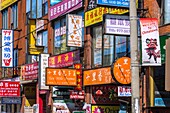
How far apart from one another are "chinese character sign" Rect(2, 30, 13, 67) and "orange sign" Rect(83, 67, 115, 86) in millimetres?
13141

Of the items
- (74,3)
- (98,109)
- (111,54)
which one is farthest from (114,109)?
(74,3)

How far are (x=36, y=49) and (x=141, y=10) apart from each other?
14109 millimetres

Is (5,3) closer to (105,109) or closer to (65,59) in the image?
(65,59)

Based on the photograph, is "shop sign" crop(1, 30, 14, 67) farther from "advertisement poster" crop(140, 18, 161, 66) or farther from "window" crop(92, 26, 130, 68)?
"advertisement poster" crop(140, 18, 161, 66)

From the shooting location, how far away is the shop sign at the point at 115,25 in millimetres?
20531

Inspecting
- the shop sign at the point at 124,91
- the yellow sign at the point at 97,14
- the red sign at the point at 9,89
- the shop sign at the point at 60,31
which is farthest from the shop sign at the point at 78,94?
the red sign at the point at 9,89

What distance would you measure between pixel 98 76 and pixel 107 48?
5.52 feet

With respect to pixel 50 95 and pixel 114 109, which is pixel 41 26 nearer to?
pixel 50 95

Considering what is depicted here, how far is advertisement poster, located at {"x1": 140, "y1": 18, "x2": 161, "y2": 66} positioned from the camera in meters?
17.1

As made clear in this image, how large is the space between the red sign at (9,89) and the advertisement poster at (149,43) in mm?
20525

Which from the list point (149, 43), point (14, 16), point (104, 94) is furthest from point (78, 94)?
point (14, 16)

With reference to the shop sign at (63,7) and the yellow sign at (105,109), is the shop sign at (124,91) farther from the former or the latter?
the shop sign at (63,7)

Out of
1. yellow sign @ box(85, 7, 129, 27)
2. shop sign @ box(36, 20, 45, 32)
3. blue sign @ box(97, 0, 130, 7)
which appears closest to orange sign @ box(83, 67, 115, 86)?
yellow sign @ box(85, 7, 129, 27)

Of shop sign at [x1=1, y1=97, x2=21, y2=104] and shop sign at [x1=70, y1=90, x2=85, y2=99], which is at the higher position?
shop sign at [x1=70, y1=90, x2=85, y2=99]
